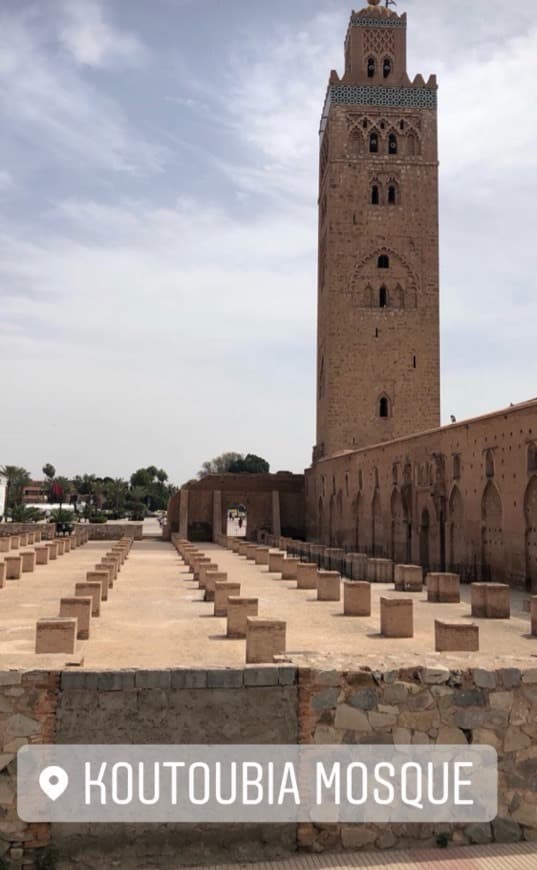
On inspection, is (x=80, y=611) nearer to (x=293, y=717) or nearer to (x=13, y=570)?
(x=293, y=717)

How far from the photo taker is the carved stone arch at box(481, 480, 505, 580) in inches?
611

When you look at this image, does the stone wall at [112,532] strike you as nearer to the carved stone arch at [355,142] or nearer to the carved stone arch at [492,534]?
the carved stone arch at [355,142]

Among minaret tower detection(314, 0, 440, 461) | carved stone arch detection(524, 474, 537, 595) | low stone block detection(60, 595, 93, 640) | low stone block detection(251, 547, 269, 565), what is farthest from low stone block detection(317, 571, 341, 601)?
minaret tower detection(314, 0, 440, 461)

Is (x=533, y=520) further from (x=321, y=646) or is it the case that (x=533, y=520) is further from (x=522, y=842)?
(x=522, y=842)

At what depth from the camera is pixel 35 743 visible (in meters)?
5.14

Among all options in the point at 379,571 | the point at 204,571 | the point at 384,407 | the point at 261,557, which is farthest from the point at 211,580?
the point at 384,407

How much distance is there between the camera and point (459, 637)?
788 cm

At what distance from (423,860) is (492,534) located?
37.6 ft

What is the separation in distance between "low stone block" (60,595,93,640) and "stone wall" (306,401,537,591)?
27.4ft

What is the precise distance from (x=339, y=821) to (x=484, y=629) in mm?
5136

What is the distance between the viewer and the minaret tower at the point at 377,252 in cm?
3284

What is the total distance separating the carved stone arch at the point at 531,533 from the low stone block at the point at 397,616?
5.52 metres

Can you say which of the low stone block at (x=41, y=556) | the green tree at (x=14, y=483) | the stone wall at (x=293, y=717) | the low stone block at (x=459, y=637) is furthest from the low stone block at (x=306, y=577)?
the green tree at (x=14, y=483)

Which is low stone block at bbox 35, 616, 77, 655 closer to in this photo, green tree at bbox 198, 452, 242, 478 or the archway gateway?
the archway gateway
